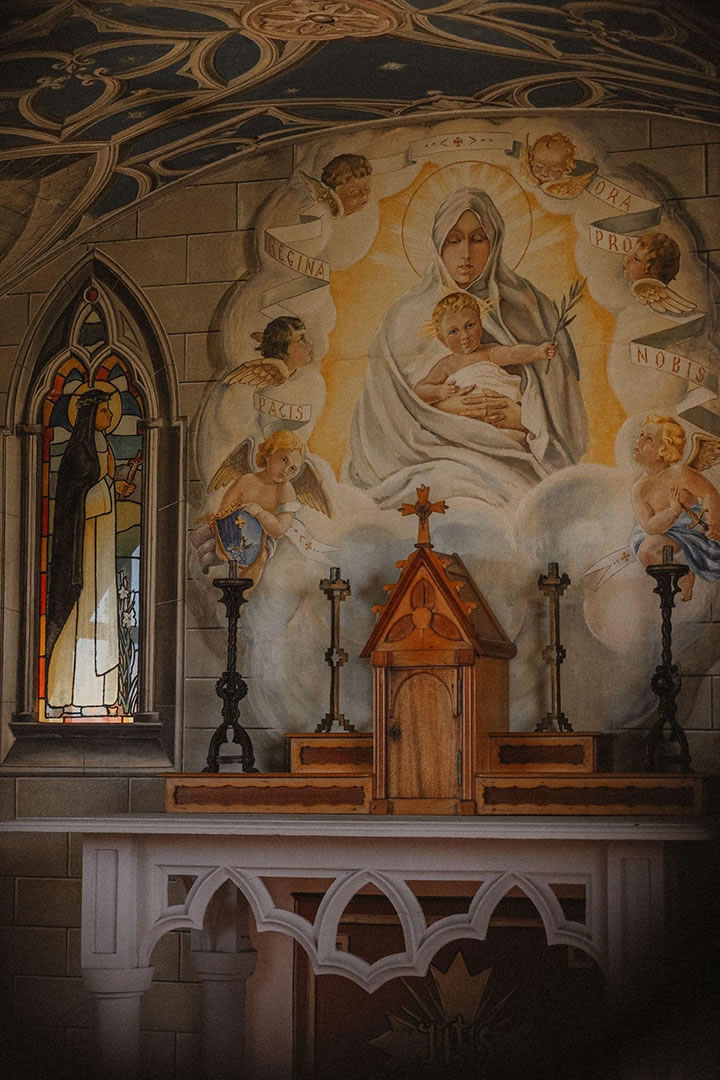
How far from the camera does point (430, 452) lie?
706 centimetres

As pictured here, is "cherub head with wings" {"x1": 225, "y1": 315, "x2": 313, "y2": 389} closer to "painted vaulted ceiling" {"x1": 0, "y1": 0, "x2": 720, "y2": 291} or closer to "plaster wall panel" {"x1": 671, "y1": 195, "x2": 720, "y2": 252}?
"painted vaulted ceiling" {"x1": 0, "y1": 0, "x2": 720, "y2": 291}

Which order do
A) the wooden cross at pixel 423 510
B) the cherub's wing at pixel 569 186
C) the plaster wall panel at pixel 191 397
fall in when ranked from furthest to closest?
the plaster wall panel at pixel 191 397 → the cherub's wing at pixel 569 186 → the wooden cross at pixel 423 510

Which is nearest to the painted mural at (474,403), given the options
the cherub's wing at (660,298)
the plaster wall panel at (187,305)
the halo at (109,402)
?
the cherub's wing at (660,298)

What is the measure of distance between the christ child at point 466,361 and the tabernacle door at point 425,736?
1490mm

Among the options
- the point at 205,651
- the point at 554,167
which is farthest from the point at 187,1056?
the point at 554,167

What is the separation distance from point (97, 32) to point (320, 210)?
1.70 metres

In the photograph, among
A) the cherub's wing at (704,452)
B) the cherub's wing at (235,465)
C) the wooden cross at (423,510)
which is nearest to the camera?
the wooden cross at (423,510)

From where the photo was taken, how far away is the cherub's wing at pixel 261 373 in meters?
7.30

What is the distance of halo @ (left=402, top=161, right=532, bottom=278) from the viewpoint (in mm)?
7125

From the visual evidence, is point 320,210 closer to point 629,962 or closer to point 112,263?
point 112,263

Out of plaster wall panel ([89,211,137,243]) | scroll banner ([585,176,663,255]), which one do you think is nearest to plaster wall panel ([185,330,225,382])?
plaster wall panel ([89,211,137,243])

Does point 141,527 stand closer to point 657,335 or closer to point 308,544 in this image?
point 308,544

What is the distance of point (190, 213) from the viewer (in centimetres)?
754

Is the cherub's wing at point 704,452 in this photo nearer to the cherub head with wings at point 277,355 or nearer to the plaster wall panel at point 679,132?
the plaster wall panel at point 679,132
